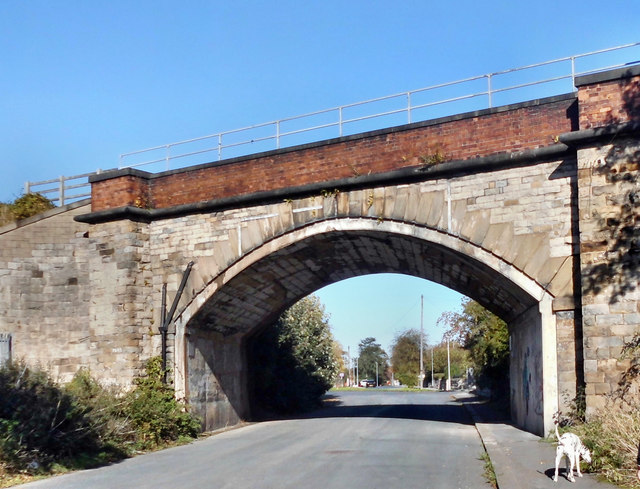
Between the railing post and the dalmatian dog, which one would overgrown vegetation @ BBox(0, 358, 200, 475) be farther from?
the railing post

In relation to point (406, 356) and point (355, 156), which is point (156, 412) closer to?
point (355, 156)

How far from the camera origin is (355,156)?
15234 millimetres

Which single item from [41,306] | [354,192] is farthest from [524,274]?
[41,306]

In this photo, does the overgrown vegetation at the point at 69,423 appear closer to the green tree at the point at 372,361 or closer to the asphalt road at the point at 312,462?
the asphalt road at the point at 312,462

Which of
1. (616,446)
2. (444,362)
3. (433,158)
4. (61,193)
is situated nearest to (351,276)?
(433,158)

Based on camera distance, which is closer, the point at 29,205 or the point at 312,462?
the point at 312,462

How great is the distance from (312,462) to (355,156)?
668 centimetres

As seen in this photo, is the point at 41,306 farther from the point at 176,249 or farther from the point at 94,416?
the point at 94,416

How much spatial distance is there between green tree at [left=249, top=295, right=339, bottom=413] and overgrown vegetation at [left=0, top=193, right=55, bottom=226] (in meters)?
7.31

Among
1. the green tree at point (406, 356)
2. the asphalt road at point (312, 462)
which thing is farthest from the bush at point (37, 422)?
the green tree at point (406, 356)

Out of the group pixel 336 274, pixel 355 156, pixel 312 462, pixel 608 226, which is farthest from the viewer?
pixel 336 274

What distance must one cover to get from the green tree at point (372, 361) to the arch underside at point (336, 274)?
3748 inches

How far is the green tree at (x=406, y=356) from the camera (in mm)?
83062

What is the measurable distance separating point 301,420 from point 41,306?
25.1 feet
